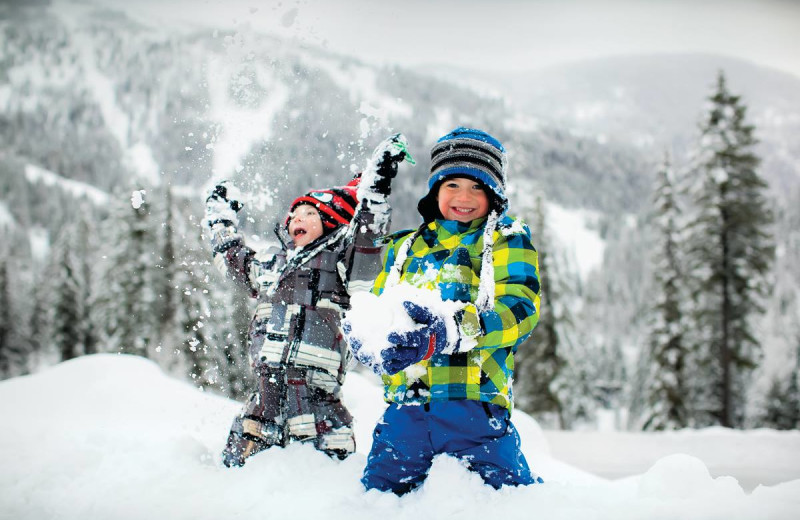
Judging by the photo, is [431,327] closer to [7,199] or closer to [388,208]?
[388,208]

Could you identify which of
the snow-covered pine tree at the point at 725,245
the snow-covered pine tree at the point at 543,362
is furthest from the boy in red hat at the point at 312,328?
the snow-covered pine tree at the point at 543,362

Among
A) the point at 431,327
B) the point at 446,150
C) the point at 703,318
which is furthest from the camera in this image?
the point at 703,318

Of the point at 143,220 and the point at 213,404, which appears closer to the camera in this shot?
the point at 213,404

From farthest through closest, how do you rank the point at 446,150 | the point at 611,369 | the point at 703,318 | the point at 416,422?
the point at 611,369, the point at 703,318, the point at 446,150, the point at 416,422

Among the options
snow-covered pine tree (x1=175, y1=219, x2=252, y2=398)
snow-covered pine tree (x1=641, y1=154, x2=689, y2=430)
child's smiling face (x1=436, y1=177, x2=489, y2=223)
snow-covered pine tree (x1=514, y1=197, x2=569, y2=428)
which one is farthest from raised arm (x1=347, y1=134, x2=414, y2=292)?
snow-covered pine tree (x1=514, y1=197, x2=569, y2=428)

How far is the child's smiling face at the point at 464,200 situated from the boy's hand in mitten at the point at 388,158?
552 millimetres

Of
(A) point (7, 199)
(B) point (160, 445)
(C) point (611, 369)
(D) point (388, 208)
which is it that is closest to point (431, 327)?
(D) point (388, 208)

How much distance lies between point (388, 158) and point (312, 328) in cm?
111

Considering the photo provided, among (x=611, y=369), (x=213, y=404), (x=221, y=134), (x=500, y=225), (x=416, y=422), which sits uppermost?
(x=221, y=134)

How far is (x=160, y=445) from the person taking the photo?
3.07m

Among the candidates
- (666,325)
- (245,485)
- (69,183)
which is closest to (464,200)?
(245,485)

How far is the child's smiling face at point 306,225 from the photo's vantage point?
10.8ft

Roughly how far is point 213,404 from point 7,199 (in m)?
139

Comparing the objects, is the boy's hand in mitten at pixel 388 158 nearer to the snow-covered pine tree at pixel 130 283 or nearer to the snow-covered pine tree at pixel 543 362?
the snow-covered pine tree at pixel 543 362
